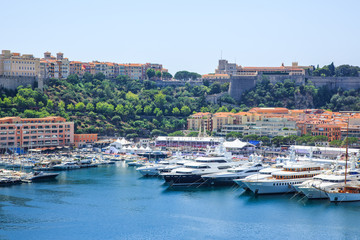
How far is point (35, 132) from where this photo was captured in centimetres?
5709

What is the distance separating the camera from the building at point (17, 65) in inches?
2719

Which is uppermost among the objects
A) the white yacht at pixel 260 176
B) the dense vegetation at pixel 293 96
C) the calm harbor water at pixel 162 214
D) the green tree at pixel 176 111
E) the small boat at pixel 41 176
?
the dense vegetation at pixel 293 96

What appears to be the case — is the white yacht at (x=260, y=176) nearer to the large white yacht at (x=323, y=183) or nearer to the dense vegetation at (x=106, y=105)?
the large white yacht at (x=323, y=183)

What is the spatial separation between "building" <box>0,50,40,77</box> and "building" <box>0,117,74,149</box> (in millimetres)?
13176

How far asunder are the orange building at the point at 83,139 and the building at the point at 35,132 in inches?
22.3

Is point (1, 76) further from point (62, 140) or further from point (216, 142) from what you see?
point (216, 142)

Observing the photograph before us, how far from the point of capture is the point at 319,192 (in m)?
32.9

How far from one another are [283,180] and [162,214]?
8518mm

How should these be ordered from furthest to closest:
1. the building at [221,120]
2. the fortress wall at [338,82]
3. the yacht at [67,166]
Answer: the fortress wall at [338,82] → the building at [221,120] → the yacht at [67,166]

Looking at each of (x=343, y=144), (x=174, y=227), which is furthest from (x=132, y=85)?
(x=174, y=227)

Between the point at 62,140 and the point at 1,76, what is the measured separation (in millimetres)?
13969

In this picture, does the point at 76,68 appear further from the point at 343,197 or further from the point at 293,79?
Result: the point at 343,197

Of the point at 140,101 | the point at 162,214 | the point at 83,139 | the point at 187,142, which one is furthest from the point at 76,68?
the point at 162,214

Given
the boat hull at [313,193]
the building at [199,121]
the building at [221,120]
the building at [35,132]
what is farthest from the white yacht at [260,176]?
the building at [199,121]
